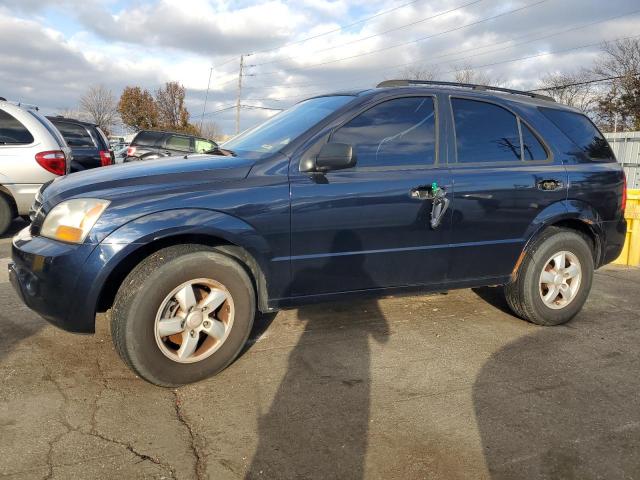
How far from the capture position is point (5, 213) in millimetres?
6617

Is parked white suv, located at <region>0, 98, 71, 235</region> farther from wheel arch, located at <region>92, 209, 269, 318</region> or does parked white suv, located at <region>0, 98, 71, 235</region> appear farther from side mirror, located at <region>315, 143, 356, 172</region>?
side mirror, located at <region>315, 143, 356, 172</region>

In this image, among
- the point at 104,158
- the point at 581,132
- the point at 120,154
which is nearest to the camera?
the point at 581,132

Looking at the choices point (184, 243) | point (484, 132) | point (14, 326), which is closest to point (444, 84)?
point (484, 132)

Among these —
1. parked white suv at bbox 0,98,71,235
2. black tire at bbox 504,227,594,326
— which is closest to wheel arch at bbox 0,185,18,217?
parked white suv at bbox 0,98,71,235

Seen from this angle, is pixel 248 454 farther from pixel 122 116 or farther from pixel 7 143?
pixel 122 116

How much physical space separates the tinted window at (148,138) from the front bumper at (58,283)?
13.1 m

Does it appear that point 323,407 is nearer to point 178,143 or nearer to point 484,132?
point 484,132

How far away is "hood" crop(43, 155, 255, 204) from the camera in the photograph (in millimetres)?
2881

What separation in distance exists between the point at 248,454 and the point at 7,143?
5938 millimetres

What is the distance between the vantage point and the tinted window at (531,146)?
157 inches

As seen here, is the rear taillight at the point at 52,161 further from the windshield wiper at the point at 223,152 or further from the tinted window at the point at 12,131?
the windshield wiper at the point at 223,152

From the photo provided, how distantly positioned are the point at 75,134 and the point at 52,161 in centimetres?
353

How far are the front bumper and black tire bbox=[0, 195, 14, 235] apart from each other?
4405mm

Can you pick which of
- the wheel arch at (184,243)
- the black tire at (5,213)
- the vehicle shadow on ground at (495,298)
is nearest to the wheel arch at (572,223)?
the vehicle shadow on ground at (495,298)
